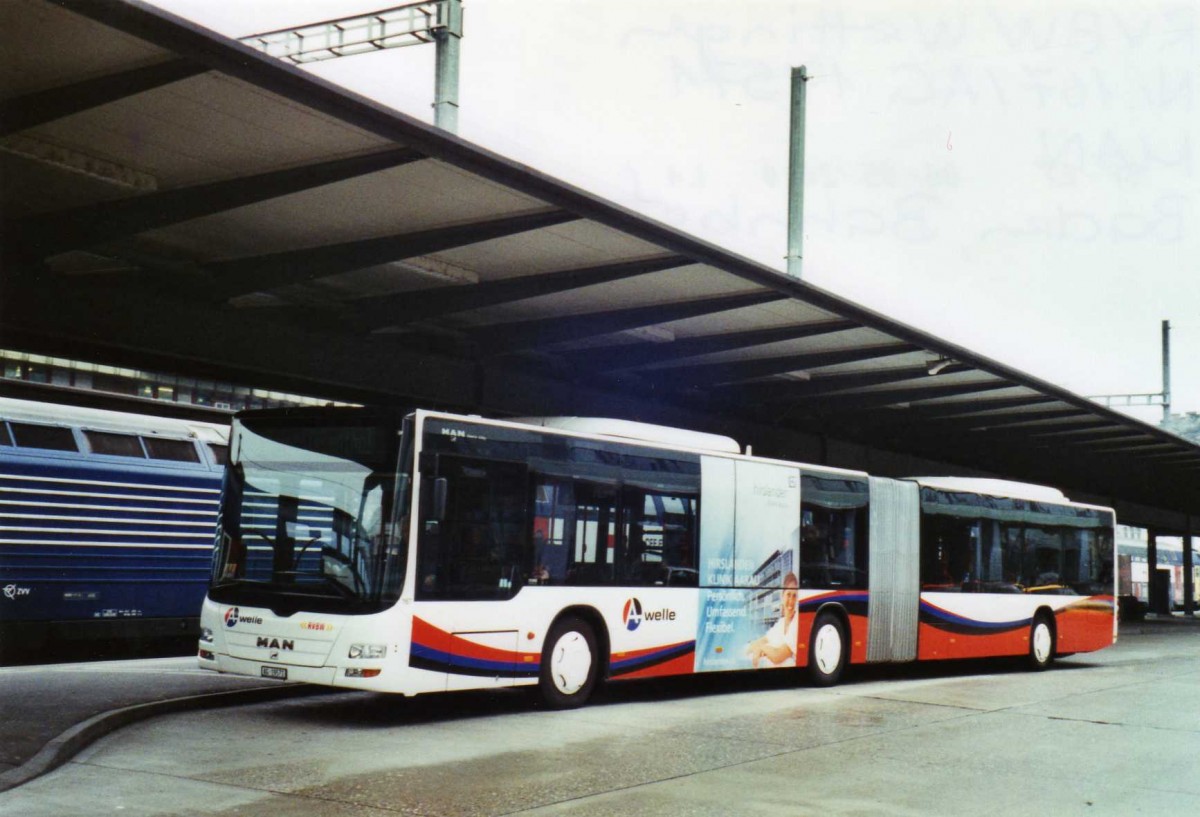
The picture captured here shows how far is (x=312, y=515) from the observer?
11320 mm

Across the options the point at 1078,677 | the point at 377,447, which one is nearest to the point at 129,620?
the point at 377,447

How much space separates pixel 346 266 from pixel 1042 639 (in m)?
13.6

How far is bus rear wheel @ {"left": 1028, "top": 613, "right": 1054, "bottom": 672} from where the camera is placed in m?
20.6

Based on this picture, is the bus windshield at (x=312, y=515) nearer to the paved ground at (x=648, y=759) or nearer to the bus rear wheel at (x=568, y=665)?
the paved ground at (x=648, y=759)

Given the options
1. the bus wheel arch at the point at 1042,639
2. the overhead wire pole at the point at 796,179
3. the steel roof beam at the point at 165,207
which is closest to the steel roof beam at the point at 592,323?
the overhead wire pole at the point at 796,179

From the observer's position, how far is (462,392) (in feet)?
60.3

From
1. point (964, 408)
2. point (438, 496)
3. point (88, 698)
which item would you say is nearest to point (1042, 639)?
point (964, 408)

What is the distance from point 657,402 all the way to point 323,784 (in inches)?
583

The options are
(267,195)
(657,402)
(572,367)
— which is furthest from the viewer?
(657,402)

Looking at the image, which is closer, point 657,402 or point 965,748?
point 965,748

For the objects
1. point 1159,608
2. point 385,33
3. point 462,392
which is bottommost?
point 1159,608

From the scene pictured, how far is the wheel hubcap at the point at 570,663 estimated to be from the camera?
12703mm

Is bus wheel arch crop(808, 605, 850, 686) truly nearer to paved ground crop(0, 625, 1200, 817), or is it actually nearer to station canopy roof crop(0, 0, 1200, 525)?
paved ground crop(0, 625, 1200, 817)

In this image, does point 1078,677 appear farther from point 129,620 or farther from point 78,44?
point 78,44
